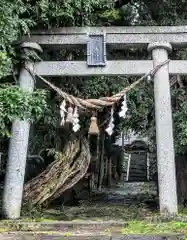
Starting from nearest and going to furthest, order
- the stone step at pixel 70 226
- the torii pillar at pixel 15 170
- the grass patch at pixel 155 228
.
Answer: the grass patch at pixel 155 228
the stone step at pixel 70 226
the torii pillar at pixel 15 170

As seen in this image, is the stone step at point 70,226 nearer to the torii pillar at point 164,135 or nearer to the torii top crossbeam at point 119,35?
the torii pillar at point 164,135

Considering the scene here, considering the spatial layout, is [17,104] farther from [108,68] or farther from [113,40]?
[113,40]

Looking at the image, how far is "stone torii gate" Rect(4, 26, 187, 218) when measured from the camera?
664 cm

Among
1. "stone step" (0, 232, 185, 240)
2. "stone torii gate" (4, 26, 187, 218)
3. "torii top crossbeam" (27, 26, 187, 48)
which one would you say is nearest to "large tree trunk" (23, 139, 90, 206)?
"stone torii gate" (4, 26, 187, 218)

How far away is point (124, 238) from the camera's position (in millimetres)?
5023

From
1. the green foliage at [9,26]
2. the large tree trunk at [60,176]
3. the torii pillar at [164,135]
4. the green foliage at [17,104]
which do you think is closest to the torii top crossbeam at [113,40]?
the torii pillar at [164,135]

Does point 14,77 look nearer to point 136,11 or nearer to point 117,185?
point 136,11

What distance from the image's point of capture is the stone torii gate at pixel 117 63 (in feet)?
21.8

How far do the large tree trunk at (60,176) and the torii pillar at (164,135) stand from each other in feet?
5.08

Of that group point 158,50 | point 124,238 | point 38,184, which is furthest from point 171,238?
point 158,50

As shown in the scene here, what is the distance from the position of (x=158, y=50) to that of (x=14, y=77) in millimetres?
2668

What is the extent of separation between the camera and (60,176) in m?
7.12

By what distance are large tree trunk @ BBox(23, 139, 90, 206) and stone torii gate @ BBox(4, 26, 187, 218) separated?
72 cm

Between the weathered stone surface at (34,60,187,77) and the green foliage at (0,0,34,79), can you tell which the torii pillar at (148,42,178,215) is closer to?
the weathered stone surface at (34,60,187,77)
